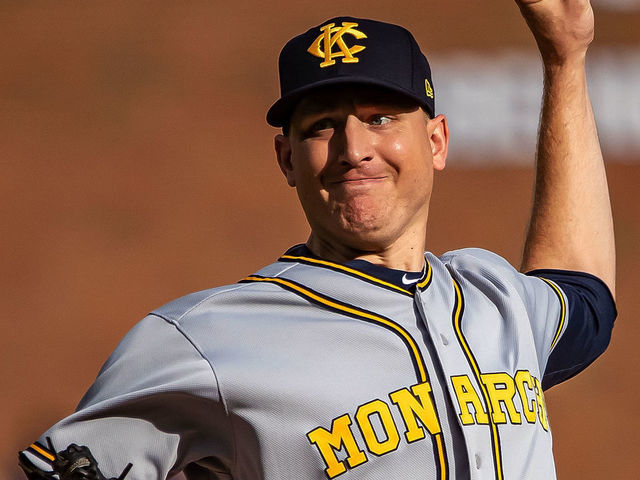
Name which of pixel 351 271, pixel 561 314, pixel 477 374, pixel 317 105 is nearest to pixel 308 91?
pixel 317 105

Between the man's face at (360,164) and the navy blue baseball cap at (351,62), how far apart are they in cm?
3

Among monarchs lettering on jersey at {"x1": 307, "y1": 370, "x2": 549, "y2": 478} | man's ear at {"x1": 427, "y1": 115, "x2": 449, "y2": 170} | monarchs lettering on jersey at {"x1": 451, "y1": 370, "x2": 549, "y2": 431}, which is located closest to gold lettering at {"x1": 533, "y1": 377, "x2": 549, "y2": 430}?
monarchs lettering on jersey at {"x1": 451, "y1": 370, "x2": 549, "y2": 431}

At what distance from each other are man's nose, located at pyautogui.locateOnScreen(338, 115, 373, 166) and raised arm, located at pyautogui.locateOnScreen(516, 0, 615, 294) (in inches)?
24.9

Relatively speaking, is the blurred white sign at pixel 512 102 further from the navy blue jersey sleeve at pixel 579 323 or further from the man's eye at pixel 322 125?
the man's eye at pixel 322 125

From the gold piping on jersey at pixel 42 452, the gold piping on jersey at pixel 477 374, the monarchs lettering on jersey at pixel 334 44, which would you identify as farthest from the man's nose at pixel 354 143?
the gold piping on jersey at pixel 42 452

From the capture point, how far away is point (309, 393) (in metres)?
1.76

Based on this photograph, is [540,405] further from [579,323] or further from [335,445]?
[335,445]

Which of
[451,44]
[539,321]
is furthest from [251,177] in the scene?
[539,321]

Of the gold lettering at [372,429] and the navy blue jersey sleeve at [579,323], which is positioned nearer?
the gold lettering at [372,429]

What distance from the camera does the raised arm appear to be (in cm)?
234

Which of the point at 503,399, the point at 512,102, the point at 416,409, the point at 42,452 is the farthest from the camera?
the point at 512,102

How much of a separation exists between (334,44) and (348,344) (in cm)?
55

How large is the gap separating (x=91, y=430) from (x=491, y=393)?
27.9 inches

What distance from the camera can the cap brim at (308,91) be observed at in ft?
6.15
